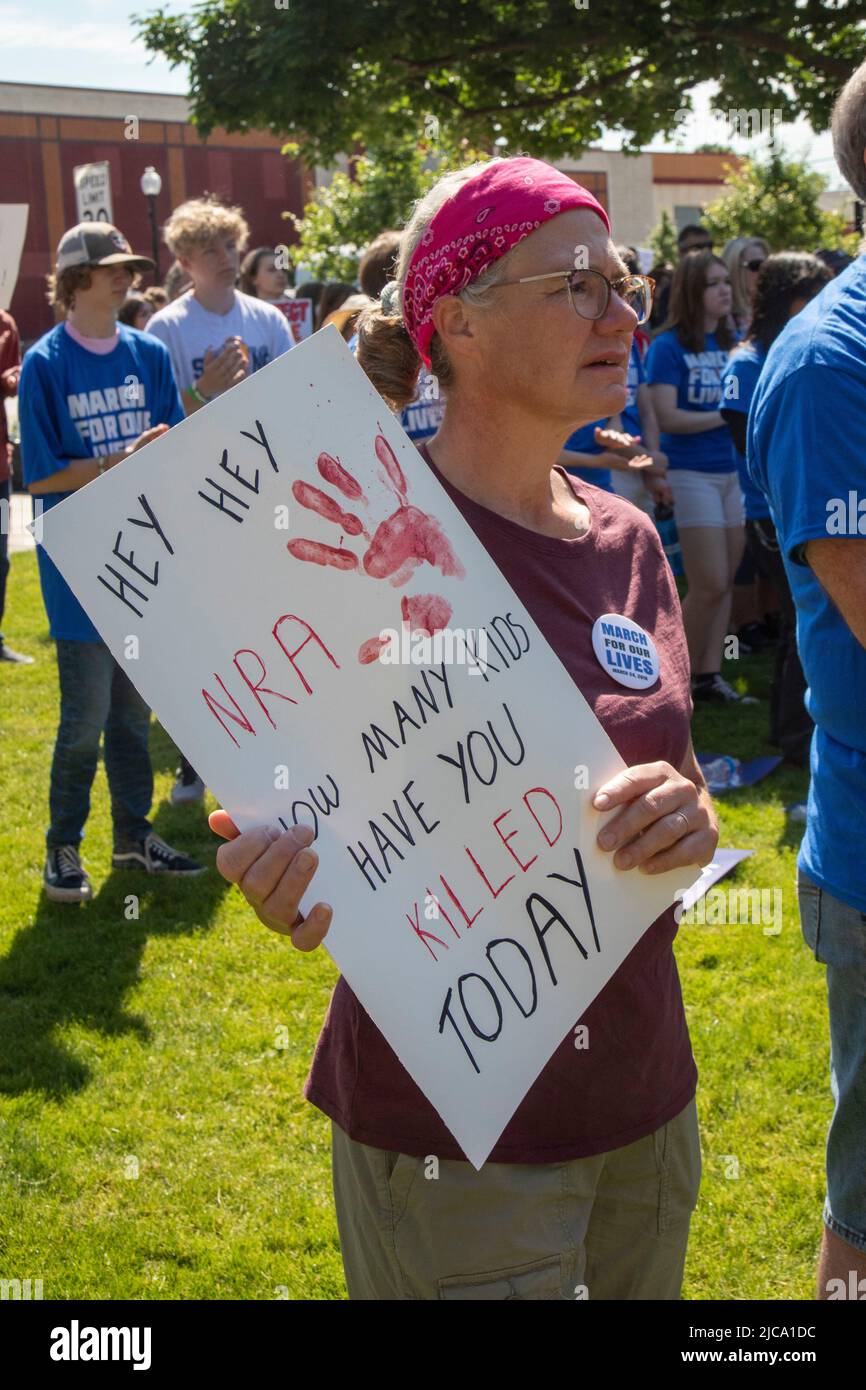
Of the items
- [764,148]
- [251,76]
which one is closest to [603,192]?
[764,148]

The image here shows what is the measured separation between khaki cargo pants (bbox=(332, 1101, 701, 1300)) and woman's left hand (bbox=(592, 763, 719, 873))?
0.40 meters

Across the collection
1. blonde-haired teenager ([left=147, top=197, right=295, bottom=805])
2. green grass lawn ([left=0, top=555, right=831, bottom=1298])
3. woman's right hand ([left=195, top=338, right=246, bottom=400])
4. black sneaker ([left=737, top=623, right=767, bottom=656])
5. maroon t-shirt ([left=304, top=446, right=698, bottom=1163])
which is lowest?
black sneaker ([left=737, top=623, right=767, bottom=656])

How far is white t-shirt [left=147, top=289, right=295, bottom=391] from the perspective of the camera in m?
5.82

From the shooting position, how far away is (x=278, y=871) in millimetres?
1504

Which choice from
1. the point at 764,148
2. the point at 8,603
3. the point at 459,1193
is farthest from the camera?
the point at 764,148

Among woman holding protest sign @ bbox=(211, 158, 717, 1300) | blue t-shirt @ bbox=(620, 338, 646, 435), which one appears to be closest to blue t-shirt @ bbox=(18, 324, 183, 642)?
blue t-shirt @ bbox=(620, 338, 646, 435)

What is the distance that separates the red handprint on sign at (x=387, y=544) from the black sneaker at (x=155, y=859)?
3.75 m

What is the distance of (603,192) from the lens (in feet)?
143

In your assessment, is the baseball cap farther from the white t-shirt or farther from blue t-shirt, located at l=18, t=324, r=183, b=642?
the white t-shirt

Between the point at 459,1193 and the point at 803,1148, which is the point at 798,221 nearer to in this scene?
the point at 803,1148

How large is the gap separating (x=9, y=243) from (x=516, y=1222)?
6106 mm

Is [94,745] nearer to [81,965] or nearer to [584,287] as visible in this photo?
[81,965]

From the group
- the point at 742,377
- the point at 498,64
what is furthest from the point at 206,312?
the point at 498,64
